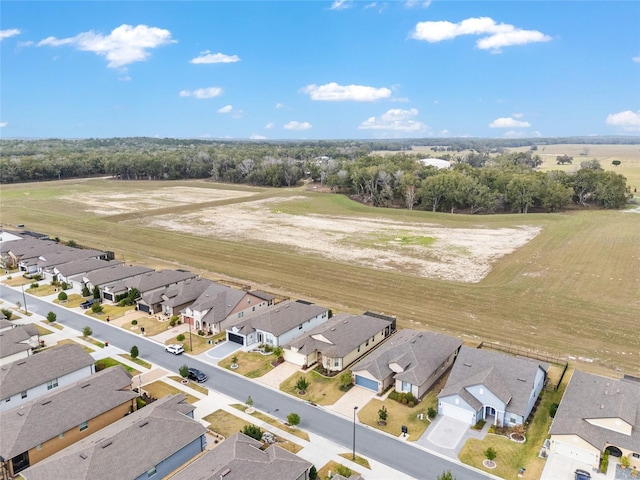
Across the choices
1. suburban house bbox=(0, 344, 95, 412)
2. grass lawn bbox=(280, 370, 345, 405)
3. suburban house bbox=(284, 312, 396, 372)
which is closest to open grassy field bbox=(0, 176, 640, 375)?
suburban house bbox=(284, 312, 396, 372)

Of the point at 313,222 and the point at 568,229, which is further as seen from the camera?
the point at 313,222

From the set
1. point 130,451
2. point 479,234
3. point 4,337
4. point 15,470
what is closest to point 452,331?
point 130,451

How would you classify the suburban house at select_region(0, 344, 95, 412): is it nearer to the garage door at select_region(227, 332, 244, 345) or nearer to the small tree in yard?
the garage door at select_region(227, 332, 244, 345)

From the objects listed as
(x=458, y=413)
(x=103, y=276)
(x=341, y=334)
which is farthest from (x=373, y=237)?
(x=458, y=413)

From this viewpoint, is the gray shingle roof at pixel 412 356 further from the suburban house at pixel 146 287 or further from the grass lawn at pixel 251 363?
the suburban house at pixel 146 287

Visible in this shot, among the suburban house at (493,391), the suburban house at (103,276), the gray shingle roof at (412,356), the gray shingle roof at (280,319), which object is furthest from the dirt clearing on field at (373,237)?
the suburban house at (493,391)

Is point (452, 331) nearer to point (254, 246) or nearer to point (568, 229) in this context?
point (254, 246)
